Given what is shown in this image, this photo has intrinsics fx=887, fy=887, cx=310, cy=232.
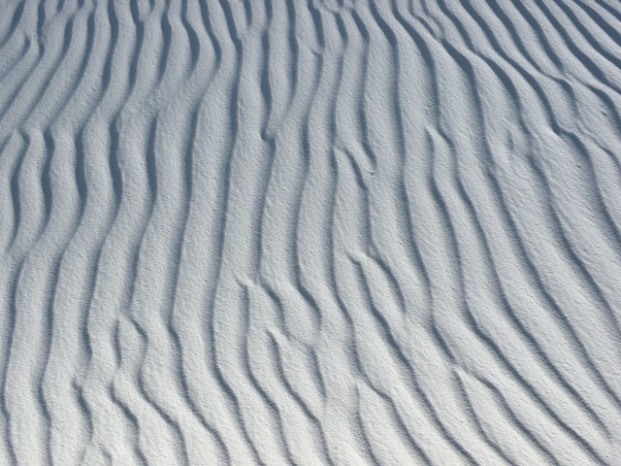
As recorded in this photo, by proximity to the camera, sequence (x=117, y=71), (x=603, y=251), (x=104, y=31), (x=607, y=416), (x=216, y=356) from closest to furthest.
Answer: (x=607, y=416) < (x=216, y=356) < (x=603, y=251) < (x=117, y=71) < (x=104, y=31)

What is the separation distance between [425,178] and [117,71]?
6.95 feet

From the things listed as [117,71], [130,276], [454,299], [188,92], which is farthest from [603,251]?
[117,71]

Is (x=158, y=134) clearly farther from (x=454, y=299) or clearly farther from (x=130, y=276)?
(x=454, y=299)

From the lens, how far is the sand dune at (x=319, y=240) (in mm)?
3520

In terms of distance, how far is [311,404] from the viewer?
140 inches

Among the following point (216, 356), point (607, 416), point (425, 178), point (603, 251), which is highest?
point (425, 178)

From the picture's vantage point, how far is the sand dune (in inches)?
139

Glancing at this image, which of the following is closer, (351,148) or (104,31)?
(351,148)

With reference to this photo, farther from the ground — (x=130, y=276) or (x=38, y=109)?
(x=38, y=109)

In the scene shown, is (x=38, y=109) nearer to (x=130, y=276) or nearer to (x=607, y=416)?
(x=130, y=276)

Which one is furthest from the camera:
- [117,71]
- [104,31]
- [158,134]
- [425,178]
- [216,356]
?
[104,31]

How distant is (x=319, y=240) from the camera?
416cm

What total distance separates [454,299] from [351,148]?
1.14 meters

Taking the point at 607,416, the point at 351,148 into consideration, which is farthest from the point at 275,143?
the point at 607,416
